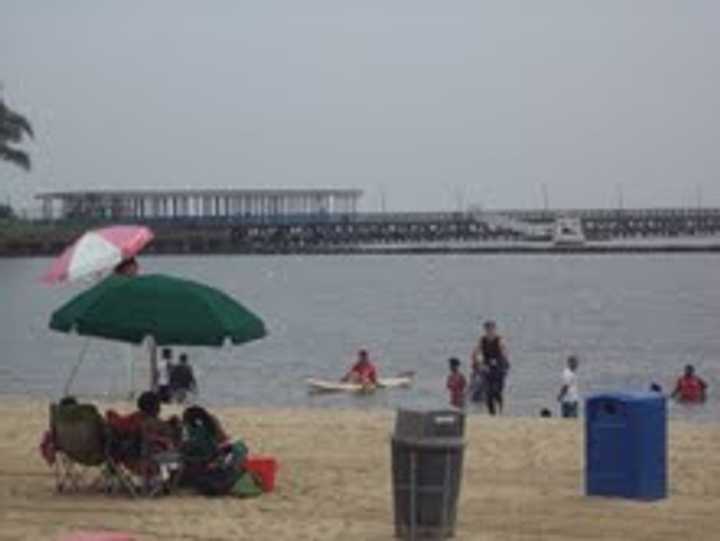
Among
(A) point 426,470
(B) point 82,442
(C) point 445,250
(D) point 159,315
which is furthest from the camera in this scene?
(C) point 445,250

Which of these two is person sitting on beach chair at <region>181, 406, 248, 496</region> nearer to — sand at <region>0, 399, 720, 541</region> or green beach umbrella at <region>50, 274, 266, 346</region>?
sand at <region>0, 399, 720, 541</region>

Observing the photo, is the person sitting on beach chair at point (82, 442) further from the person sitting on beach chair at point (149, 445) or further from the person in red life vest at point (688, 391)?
the person in red life vest at point (688, 391)

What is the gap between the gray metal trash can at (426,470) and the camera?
11.7m

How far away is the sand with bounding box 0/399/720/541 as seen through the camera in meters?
12.8

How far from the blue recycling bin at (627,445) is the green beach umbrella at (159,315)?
2799 millimetres

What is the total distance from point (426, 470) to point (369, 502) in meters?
2.38

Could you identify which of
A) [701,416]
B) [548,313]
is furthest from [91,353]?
[548,313]

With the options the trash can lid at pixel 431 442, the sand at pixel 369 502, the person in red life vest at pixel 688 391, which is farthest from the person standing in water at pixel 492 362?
the trash can lid at pixel 431 442

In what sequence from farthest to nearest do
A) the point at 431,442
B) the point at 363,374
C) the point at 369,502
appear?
the point at 363,374 < the point at 369,502 < the point at 431,442

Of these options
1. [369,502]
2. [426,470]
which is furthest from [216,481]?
[426,470]

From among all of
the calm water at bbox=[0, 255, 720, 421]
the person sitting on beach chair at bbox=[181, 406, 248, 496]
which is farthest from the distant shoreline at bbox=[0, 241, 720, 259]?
the person sitting on beach chair at bbox=[181, 406, 248, 496]

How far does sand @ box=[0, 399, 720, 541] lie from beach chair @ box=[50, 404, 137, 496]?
0.70 ft

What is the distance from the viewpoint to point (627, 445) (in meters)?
13.7

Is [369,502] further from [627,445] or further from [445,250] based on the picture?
[445,250]
